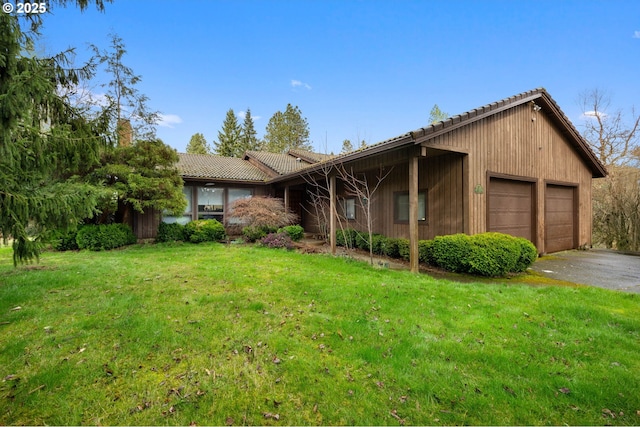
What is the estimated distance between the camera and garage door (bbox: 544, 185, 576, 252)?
956 centimetres

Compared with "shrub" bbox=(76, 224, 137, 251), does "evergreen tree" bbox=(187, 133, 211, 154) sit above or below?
above

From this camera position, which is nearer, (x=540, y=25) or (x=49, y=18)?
(x=49, y=18)

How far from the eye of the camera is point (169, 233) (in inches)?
448

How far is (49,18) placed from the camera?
3.99 m

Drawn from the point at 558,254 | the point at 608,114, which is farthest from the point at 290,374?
the point at 608,114

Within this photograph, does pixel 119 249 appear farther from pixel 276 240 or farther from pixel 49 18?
pixel 49 18

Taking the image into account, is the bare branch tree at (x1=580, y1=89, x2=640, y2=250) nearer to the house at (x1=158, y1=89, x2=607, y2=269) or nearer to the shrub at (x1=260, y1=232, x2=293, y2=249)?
the house at (x1=158, y1=89, x2=607, y2=269)

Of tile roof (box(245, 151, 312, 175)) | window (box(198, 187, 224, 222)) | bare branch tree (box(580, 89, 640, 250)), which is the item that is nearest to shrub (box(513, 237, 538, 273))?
bare branch tree (box(580, 89, 640, 250))

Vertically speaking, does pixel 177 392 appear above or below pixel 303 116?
below

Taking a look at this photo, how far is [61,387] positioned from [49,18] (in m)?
4.86

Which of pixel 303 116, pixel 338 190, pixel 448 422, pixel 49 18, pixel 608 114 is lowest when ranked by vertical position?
pixel 448 422

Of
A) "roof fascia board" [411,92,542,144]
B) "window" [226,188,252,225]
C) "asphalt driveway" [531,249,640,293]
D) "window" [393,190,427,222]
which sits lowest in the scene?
"asphalt driveway" [531,249,640,293]

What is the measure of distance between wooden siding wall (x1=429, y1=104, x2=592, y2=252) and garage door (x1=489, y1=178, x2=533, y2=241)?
24 cm

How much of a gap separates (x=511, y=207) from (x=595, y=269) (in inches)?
97.1
